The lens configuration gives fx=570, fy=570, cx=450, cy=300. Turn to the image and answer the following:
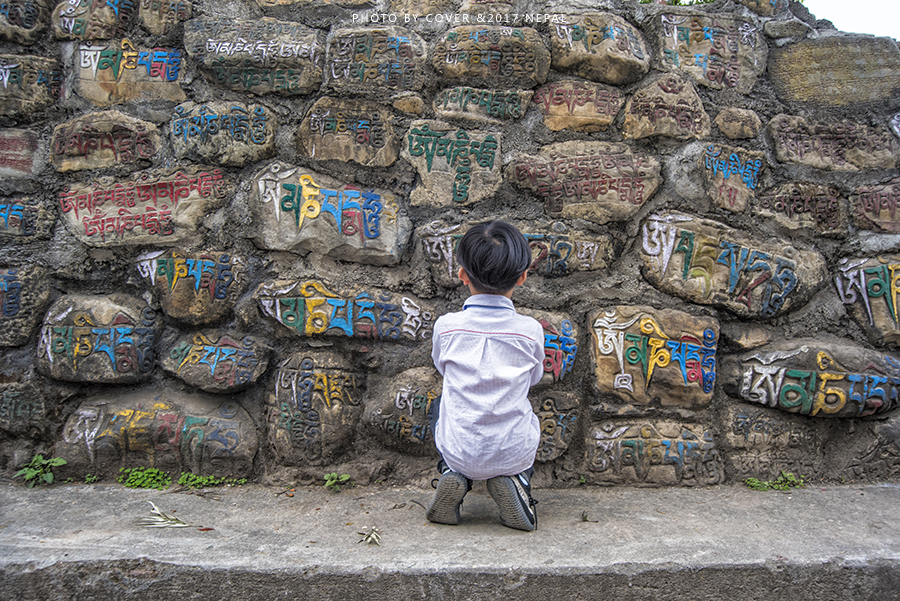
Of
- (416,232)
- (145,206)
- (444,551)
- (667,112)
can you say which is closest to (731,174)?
(667,112)

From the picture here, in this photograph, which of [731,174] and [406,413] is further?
[731,174]

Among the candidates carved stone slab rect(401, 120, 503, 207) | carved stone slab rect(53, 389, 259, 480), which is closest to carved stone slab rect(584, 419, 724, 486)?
carved stone slab rect(401, 120, 503, 207)

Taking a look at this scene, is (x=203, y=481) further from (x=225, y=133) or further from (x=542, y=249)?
(x=542, y=249)

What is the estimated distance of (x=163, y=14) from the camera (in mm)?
1981

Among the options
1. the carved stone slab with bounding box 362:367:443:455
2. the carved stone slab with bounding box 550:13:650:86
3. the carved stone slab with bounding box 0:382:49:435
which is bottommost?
the carved stone slab with bounding box 0:382:49:435

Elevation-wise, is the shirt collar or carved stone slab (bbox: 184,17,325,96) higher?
carved stone slab (bbox: 184,17,325,96)

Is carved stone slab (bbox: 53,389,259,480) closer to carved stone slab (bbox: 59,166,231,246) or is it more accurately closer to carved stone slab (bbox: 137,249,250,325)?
carved stone slab (bbox: 137,249,250,325)

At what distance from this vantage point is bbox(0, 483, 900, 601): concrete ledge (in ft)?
4.34

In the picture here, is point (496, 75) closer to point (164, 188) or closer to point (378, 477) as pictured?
point (164, 188)

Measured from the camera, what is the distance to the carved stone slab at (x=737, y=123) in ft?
6.57

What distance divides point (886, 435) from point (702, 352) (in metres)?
0.67

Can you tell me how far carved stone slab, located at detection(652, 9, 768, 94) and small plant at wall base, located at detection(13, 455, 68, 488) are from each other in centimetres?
244

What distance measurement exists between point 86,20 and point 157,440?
4.77ft

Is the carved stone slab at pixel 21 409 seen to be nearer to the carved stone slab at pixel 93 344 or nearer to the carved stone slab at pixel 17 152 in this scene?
the carved stone slab at pixel 93 344
